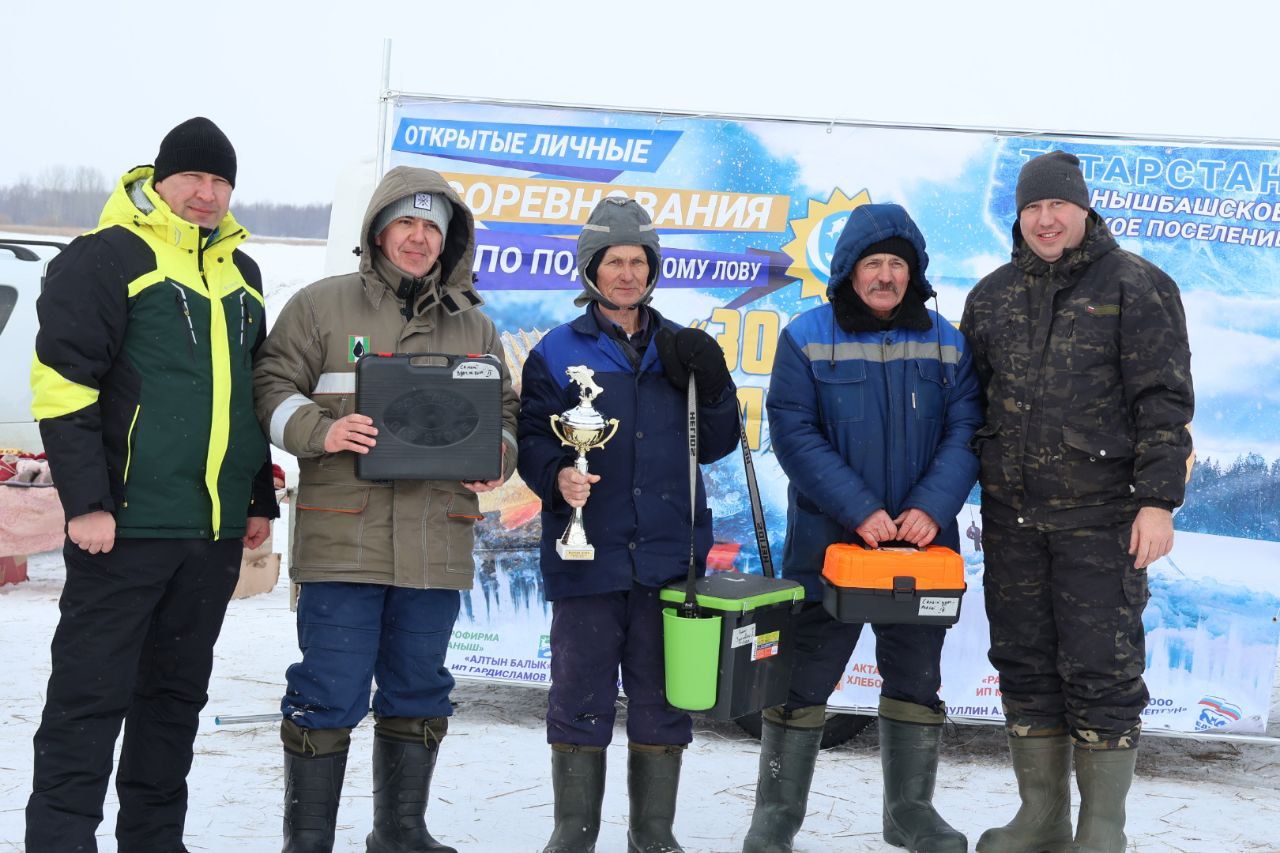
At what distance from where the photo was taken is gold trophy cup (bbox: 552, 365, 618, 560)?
299 cm

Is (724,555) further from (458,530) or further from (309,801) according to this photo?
(309,801)

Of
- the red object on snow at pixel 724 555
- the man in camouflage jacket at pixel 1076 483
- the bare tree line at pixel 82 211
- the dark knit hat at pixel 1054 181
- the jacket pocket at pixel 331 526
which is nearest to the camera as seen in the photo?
the jacket pocket at pixel 331 526

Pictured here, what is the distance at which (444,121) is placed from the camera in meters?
4.32

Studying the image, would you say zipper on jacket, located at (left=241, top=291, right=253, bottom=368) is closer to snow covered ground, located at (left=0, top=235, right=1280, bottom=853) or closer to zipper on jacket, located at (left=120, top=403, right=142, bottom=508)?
zipper on jacket, located at (left=120, top=403, right=142, bottom=508)

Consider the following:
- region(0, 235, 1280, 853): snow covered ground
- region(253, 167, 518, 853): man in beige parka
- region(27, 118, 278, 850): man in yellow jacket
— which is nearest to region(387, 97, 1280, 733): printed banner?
region(0, 235, 1280, 853): snow covered ground

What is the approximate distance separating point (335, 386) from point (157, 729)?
1.01 meters

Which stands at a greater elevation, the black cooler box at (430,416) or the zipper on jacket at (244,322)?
the zipper on jacket at (244,322)

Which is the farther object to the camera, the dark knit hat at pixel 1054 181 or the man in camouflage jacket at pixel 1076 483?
the dark knit hat at pixel 1054 181

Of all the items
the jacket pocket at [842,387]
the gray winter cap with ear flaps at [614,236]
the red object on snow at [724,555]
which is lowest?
the red object on snow at [724,555]

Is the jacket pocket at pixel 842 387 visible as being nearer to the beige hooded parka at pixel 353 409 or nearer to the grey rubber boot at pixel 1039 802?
the beige hooded parka at pixel 353 409

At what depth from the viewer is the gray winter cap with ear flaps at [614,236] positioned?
10.5ft

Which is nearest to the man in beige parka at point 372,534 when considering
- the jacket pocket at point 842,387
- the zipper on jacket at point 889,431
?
the jacket pocket at point 842,387

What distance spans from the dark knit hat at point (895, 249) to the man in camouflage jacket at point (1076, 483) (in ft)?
1.00

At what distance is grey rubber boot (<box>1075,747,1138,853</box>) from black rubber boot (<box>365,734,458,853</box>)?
1.81 m
